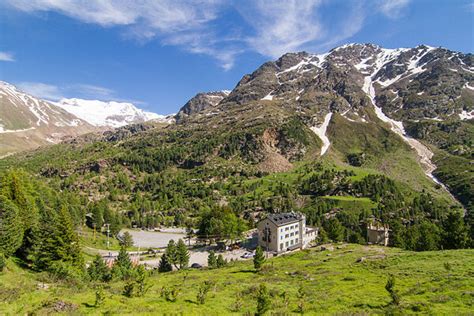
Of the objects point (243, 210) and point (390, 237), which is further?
point (243, 210)

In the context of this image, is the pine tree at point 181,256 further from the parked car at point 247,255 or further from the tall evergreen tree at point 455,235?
the tall evergreen tree at point 455,235

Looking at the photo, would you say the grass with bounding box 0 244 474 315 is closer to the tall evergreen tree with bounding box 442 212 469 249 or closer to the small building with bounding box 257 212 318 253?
the tall evergreen tree with bounding box 442 212 469 249

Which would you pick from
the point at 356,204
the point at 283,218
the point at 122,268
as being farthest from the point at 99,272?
the point at 356,204

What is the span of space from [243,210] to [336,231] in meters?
85.6

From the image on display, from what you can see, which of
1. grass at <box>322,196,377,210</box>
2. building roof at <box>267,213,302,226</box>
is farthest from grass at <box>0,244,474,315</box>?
grass at <box>322,196,377,210</box>

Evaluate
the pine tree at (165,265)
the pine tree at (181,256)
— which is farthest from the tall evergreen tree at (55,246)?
the pine tree at (181,256)

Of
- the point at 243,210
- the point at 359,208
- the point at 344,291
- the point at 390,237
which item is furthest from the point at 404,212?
the point at 344,291

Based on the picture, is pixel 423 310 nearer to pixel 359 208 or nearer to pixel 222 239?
pixel 222 239

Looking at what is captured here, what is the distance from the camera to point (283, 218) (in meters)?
106

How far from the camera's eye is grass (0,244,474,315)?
28.2 m

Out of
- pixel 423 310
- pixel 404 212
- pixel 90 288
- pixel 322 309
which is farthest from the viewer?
pixel 404 212

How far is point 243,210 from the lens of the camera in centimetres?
18675

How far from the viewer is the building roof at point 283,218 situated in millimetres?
101675

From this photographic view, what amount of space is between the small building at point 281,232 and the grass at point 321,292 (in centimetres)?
4303
